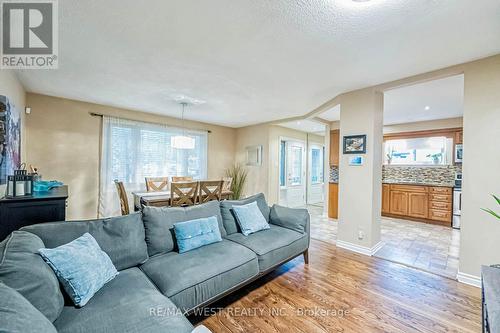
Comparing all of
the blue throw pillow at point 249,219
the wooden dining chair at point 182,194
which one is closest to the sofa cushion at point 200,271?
the blue throw pillow at point 249,219

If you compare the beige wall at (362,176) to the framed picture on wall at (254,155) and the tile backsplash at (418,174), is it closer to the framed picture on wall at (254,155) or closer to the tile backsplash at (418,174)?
the tile backsplash at (418,174)

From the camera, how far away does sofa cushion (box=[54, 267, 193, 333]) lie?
1144mm

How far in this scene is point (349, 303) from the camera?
6.82ft

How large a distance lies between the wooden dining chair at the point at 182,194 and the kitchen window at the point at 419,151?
5181mm

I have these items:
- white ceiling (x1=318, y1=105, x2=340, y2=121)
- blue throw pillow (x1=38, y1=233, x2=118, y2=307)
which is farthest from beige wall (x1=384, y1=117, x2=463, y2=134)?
blue throw pillow (x1=38, y1=233, x2=118, y2=307)

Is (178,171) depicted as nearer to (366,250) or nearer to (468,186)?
(366,250)

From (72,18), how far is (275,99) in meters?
2.88

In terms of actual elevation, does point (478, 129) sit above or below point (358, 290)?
above

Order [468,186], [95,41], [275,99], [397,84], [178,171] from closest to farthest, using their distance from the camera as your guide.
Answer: [95,41] → [468,186] → [397,84] → [275,99] → [178,171]

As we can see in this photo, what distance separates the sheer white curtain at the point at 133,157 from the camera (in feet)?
14.3

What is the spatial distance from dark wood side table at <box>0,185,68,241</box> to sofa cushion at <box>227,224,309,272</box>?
5.72ft

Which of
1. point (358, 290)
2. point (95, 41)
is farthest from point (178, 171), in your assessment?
point (358, 290)

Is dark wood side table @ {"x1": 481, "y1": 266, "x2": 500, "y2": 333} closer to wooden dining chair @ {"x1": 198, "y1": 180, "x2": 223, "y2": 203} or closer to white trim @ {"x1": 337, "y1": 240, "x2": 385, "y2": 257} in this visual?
white trim @ {"x1": 337, "y1": 240, "x2": 385, "y2": 257}

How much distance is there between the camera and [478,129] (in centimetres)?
240
